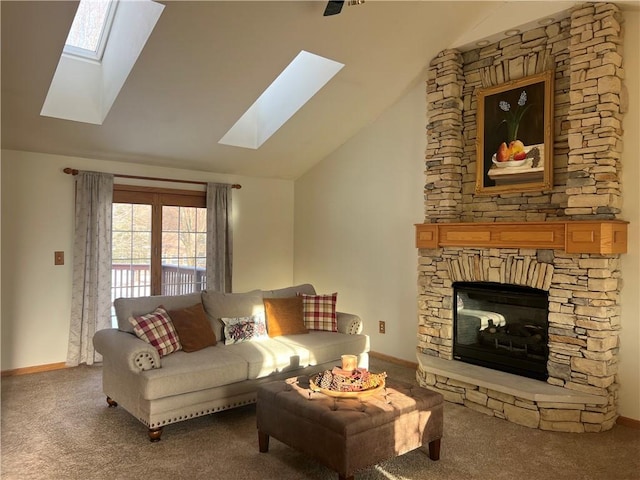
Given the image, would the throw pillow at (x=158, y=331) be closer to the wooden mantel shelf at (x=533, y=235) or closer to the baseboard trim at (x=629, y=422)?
the wooden mantel shelf at (x=533, y=235)

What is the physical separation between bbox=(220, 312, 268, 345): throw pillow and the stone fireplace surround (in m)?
1.59

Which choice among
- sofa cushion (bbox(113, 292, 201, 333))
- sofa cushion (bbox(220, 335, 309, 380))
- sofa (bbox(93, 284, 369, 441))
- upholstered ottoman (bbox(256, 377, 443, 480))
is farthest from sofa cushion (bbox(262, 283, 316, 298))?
upholstered ottoman (bbox(256, 377, 443, 480))

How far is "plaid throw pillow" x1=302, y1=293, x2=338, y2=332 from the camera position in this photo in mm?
4824

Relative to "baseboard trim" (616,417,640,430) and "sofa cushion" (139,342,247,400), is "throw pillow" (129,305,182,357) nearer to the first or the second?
"sofa cushion" (139,342,247,400)

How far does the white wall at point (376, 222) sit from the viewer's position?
5430mm

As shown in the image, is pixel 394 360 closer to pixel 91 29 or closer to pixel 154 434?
pixel 154 434

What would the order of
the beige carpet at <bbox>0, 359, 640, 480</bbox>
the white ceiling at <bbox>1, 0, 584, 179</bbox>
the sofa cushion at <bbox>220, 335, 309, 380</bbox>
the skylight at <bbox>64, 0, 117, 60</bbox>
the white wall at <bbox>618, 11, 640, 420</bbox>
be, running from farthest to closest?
the skylight at <bbox>64, 0, 117, 60</bbox>
the sofa cushion at <bbox>220, 335, 309, 380</bbox>
the white wall at <bbox>618, 11, 640, 420</bbox>
the white ceiling at <bbox>1, 0, 584, 179</bbox>
the beige carpet at <bbox>0, 359, 640, 480</bbox>

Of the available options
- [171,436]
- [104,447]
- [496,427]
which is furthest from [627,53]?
[104,447]

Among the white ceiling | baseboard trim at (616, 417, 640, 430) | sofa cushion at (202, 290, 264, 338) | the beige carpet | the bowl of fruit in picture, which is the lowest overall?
the beige carpet

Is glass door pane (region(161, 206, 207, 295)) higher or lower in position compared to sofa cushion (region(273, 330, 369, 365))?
higher

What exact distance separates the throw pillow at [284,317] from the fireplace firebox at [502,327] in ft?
5.01

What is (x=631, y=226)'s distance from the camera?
3.76 m

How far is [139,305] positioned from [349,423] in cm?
228

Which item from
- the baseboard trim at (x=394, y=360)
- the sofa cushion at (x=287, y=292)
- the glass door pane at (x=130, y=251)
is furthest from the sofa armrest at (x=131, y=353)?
the baseboard trim at (x=394, y=360)
